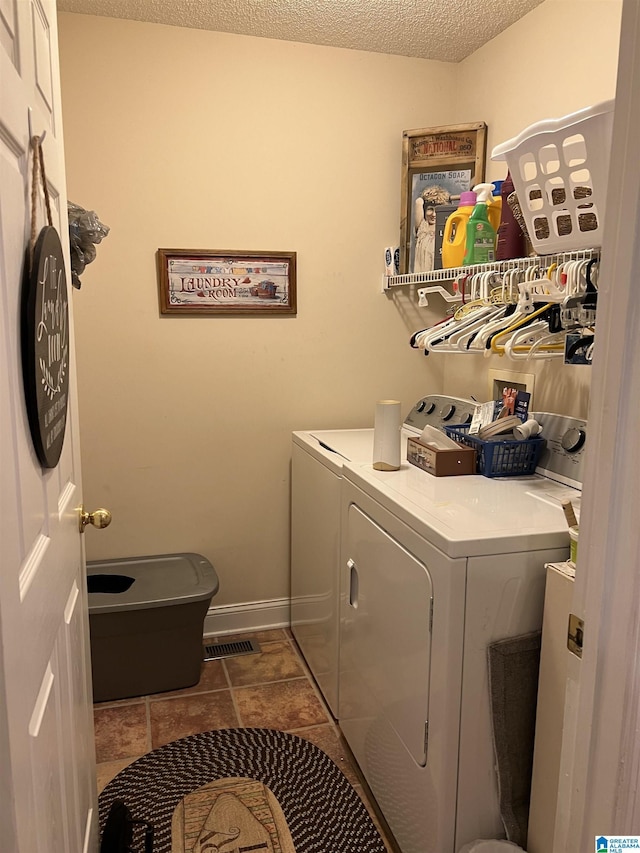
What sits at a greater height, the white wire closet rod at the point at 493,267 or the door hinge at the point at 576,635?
the white wire closet rod at the point at 493,267

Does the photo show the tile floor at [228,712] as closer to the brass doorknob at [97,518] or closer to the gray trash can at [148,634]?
the gray trash can at [148,634]

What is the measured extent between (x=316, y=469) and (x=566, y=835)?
61.7 inches

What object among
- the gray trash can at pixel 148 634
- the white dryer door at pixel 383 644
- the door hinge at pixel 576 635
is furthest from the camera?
the gray trash can at pixel 148 634

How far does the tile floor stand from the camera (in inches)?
82.7

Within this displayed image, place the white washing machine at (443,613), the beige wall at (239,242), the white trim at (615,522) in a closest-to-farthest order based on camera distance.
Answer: the white trim at (615,522)
the white washing machine at (443,613)
the beige wall at (239,242)

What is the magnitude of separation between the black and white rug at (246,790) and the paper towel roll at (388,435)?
100 centimetres

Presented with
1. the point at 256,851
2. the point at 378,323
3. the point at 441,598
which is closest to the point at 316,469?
the point at 378,323

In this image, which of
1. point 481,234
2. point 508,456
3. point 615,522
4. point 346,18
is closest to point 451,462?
point 508,456

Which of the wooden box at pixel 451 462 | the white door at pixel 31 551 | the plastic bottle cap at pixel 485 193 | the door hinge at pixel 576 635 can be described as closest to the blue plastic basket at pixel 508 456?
the wooden box at pixel 451 462

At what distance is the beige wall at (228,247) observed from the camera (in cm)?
244

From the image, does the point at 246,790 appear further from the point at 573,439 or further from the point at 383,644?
the point at 573,439

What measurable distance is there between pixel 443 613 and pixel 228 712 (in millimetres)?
1283

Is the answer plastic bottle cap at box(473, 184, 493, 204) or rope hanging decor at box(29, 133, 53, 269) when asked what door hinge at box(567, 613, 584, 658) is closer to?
rope hanging decor at box(29, 133, 53, 269)

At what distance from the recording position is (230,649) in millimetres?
2740
